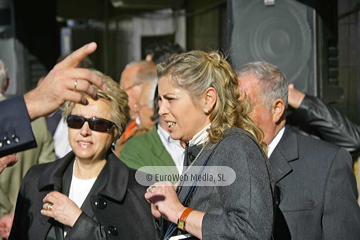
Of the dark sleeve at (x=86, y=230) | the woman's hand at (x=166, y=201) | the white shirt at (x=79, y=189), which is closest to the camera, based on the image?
the woman's hand at (x=166, y=201)

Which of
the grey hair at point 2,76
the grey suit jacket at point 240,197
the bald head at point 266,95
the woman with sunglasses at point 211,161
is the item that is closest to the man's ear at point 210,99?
the woman with sunglasses at point 211,161

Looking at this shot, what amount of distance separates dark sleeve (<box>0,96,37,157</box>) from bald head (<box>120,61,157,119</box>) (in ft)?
9.82

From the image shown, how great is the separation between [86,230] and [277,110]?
1171mm

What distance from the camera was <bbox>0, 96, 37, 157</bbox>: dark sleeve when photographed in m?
2.01

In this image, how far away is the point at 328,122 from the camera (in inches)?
146

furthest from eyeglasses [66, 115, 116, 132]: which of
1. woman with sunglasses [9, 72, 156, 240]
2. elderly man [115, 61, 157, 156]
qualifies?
elderly man [115, 61, 157, 156]

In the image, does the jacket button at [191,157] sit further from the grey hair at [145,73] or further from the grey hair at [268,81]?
the grey hair at [145,73]

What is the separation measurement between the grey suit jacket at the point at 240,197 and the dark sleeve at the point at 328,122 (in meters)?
1.51

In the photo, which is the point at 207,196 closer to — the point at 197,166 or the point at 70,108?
the point at 197,166

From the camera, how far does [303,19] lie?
12.9ft

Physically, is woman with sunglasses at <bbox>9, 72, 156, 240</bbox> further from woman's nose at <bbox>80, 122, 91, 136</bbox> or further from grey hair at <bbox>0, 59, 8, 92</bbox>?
grey hair at <bbox>0, 59, 8, 92</bbox>

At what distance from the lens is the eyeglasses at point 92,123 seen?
126 inches

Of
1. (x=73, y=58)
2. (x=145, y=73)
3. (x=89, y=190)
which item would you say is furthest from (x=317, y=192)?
(x=145, y=73)

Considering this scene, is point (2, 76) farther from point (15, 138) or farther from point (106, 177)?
point (15, 138)
